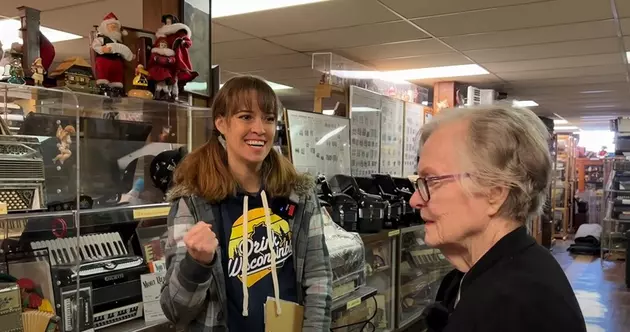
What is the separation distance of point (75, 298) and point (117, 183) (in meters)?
0.64

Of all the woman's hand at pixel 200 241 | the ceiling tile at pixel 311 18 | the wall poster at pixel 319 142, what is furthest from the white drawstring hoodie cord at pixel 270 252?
the ceiling tile at pixel 311 18

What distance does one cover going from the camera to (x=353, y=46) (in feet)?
15.1

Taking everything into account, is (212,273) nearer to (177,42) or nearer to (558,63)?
(177,42)

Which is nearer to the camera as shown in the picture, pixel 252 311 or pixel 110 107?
pixel 252 311

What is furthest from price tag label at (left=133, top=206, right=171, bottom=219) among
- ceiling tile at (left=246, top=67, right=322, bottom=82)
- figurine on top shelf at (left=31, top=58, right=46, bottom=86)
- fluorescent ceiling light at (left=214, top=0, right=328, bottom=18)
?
ceiling tile at (left=246, top=67, right=322, bottom=82)

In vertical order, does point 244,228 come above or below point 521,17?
below

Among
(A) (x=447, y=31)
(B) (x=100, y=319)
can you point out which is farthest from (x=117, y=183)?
(A) (x=447, y=31)

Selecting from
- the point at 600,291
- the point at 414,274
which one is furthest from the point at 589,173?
the point at 414,274

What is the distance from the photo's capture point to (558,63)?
519 centimetres

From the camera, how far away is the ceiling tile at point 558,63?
4906mm

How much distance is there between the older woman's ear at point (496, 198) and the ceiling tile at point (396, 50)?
3542 mm

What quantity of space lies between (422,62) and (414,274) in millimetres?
2213

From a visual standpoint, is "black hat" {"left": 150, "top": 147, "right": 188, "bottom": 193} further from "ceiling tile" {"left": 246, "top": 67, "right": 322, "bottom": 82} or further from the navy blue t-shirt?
"ceiling tile" {"left": 246, "top": 67, "right": 322, "bottom": 82}

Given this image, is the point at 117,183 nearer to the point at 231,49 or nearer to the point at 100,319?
the point at 100,319
